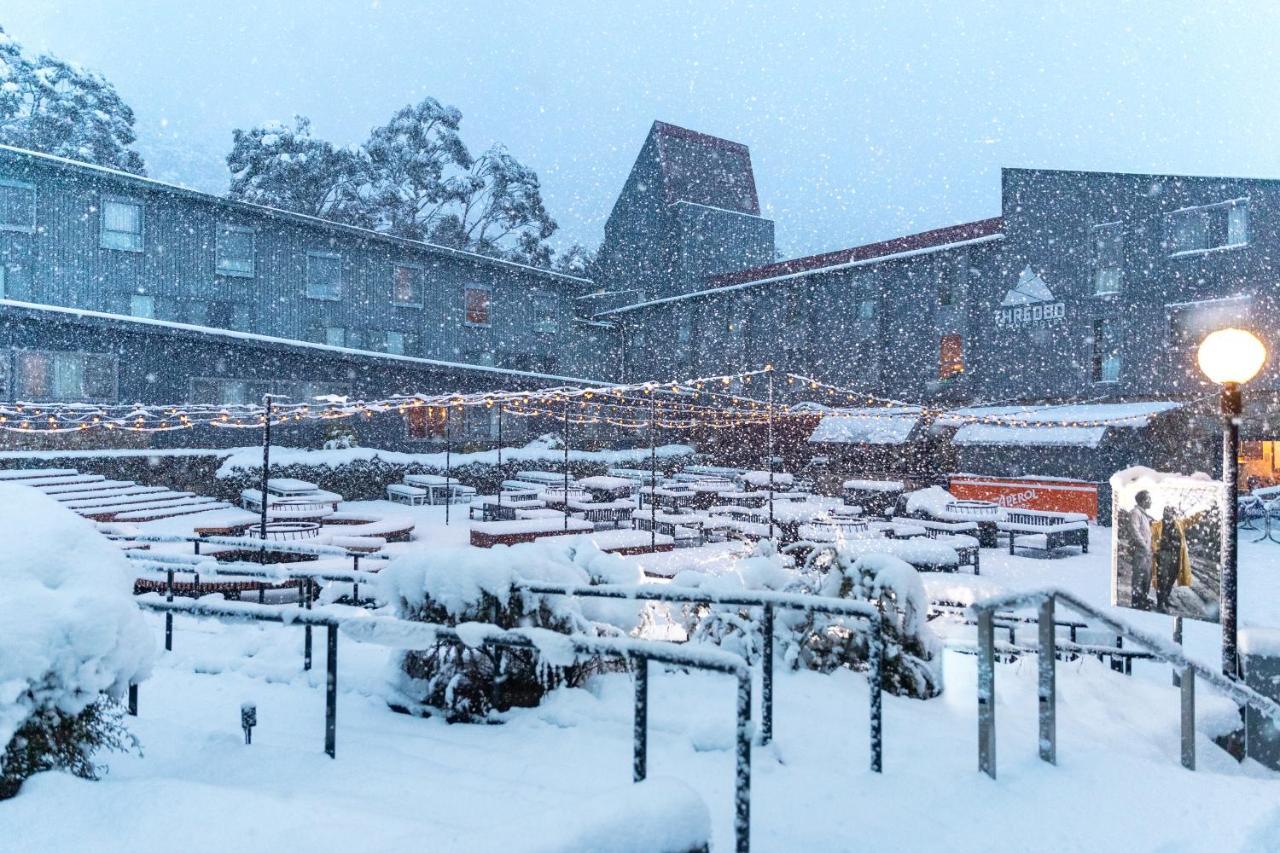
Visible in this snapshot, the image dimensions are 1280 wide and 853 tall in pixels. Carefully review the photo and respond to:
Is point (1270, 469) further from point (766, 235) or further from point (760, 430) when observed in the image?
point (766, 235)

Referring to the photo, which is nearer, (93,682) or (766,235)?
Answer: (93,682)

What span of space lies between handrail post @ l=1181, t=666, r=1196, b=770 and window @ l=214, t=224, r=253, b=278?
88.5 feet

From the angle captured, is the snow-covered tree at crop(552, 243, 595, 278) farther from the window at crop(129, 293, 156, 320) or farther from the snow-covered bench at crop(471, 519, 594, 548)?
the snow-covered bench at crop(471, 519, 594, 548)

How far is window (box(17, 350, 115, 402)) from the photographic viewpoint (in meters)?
20.1

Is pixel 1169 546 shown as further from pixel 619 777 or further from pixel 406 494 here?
pixel 406 494

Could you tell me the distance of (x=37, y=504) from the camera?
3441mm

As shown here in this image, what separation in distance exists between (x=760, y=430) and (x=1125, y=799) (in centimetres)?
2913

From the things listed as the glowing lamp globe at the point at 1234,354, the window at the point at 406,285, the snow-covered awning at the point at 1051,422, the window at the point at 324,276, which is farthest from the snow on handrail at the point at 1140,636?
the window at the point at 406,285

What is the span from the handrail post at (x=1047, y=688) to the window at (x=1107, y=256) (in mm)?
23560

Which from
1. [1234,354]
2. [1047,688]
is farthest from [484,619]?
[1234,354]

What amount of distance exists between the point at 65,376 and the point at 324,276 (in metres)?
8.74

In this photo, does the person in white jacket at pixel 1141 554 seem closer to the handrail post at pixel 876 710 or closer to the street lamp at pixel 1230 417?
the street lamp at pixel 1230 417

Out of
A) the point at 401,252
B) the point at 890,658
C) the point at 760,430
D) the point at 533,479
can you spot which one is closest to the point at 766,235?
the point at 760,430

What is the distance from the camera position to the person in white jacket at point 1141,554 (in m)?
6.02
